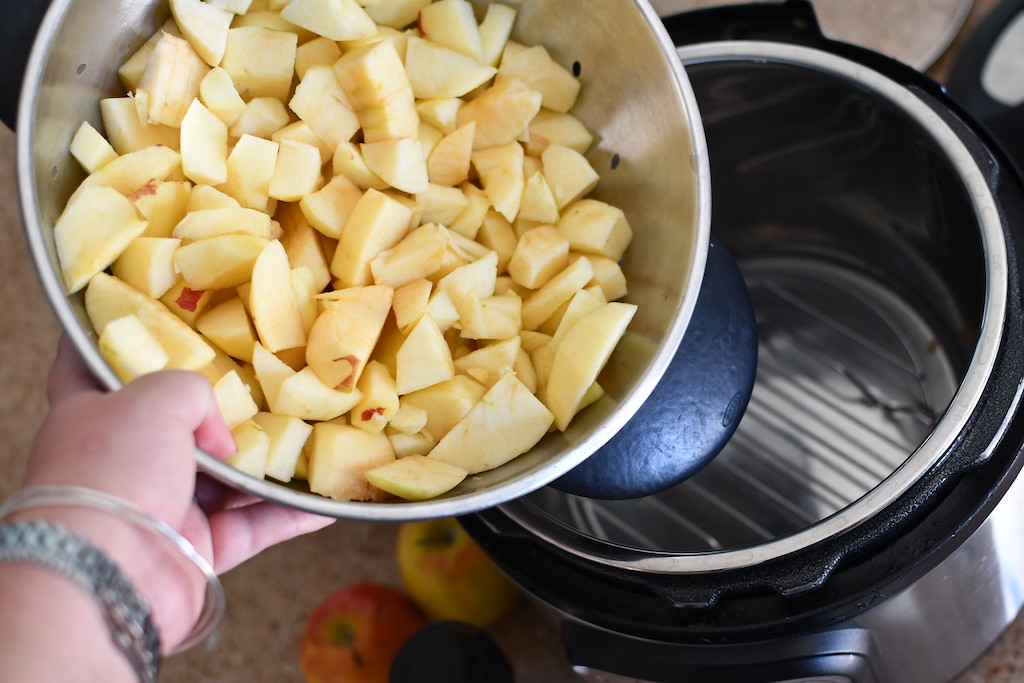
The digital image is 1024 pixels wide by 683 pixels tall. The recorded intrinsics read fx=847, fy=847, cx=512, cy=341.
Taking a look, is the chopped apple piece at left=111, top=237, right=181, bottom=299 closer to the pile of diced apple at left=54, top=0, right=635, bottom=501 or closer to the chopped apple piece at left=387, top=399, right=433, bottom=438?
the pile of diced apple at left=54, top=0, right=635, bottom=501

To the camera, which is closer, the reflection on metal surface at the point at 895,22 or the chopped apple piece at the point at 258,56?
the chopped apple piece at the point at 258,56

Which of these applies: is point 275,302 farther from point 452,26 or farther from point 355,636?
point 355,636

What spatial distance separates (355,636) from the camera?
973 millimetres

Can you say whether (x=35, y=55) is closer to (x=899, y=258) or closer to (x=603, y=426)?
(x=603, y=426)

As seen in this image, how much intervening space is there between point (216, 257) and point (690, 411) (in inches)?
15.7

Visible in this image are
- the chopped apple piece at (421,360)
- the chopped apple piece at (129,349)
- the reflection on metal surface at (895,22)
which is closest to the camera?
the chopped apple piece at (129,349)

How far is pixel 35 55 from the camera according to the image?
1.83 feet

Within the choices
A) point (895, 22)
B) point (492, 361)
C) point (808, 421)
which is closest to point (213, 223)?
point (492, 361)

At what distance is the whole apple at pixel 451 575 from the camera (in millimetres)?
996

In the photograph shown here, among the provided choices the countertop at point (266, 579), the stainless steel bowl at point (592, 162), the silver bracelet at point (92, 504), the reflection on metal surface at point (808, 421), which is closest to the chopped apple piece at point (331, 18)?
the stainless steel bowl at point (592, 162)

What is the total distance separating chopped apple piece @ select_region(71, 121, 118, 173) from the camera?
630 millimetres

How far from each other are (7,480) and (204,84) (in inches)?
28.4

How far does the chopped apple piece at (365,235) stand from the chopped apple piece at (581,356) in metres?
0.17

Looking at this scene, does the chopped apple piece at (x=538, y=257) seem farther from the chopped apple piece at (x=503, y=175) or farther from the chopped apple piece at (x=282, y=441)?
the chopped apple piece at (x=282, y=441)
